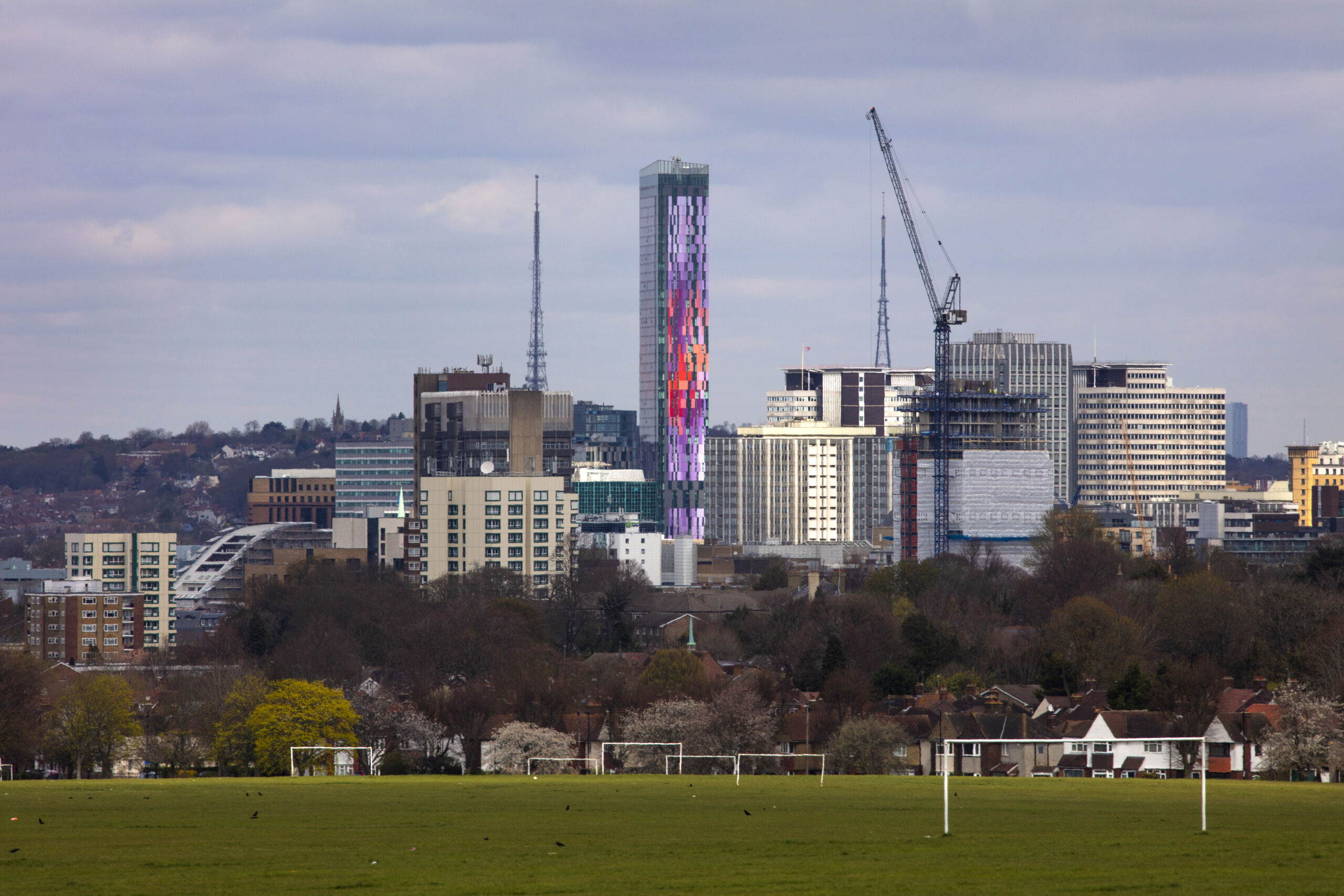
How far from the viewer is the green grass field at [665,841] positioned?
31.7 meters

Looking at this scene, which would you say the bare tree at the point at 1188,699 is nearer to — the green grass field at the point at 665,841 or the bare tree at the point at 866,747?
the bare tree at the point at 866,747

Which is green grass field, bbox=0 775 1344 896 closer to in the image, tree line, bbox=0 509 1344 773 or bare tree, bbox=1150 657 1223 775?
bare tree, bbox=1150 657 1223 775

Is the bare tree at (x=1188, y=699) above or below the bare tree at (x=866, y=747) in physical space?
above

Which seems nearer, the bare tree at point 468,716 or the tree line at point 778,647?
the bare tree at point 468,716

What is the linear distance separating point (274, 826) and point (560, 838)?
708 cm

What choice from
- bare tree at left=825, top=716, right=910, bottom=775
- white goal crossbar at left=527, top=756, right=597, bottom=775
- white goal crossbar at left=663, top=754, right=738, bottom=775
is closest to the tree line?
white goal crossbar at left=663, top=754, right=738, bottom=775

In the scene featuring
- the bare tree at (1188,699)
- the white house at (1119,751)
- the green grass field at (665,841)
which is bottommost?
the white house at (1119,751)

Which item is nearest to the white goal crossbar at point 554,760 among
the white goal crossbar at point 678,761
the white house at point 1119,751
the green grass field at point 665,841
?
the white goal crossbar at point 678,761

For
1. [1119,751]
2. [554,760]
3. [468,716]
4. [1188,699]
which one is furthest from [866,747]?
[468,716]

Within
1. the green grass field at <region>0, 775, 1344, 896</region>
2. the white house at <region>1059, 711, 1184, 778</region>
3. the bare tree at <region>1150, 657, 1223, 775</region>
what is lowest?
the white house at <region>1059, 711, 1184, 778</region>

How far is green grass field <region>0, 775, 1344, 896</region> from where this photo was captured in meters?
31.7

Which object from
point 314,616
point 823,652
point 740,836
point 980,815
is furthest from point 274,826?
point 314,616

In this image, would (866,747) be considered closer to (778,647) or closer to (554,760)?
(554,760)

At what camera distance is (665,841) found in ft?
128
